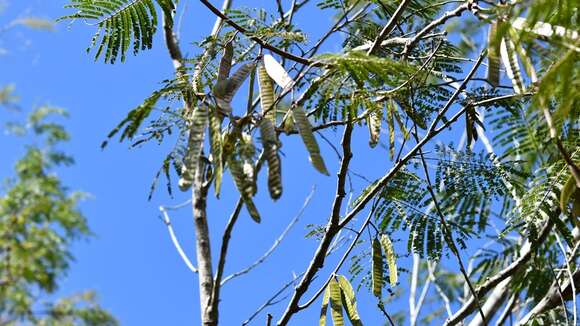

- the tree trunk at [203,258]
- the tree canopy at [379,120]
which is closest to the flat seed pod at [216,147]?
the tree canopy at [379,120]

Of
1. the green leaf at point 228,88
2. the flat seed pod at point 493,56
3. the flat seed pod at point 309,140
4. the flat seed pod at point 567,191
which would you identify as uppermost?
the green leaf at point 228,88

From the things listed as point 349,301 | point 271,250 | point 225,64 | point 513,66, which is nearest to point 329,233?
point 349,301

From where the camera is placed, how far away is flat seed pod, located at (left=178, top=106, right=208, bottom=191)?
0.92m

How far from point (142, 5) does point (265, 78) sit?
391 millimetres

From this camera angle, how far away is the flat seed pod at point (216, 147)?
926mm

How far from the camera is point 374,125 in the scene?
1367mm

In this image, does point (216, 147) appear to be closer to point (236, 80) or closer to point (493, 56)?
point (236, 80)

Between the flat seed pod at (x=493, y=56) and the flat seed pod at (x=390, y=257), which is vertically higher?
the flat seed pod at (x=390, y=257)

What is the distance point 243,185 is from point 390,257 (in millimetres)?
680

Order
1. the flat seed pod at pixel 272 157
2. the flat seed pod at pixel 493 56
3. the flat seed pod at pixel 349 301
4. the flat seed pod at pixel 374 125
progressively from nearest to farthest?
the flat seed pod at pixel 272 157 < the flat seed pod at pixel 493 56 < the flat seed pod at pixel 374 125 < the flat seed pod at pixel 349 301

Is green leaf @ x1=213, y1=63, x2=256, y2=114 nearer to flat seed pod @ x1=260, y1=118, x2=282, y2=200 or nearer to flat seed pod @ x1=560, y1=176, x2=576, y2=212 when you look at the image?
flat seed pod @ x1=260, y1=118, x2=282, y2=200

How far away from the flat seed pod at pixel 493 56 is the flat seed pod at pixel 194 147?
326 mm

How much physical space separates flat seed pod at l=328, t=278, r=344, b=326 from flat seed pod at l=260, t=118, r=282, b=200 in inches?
24.3

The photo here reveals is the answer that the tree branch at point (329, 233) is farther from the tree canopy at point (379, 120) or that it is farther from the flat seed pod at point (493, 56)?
the flat seed pod at point (493, 56)
